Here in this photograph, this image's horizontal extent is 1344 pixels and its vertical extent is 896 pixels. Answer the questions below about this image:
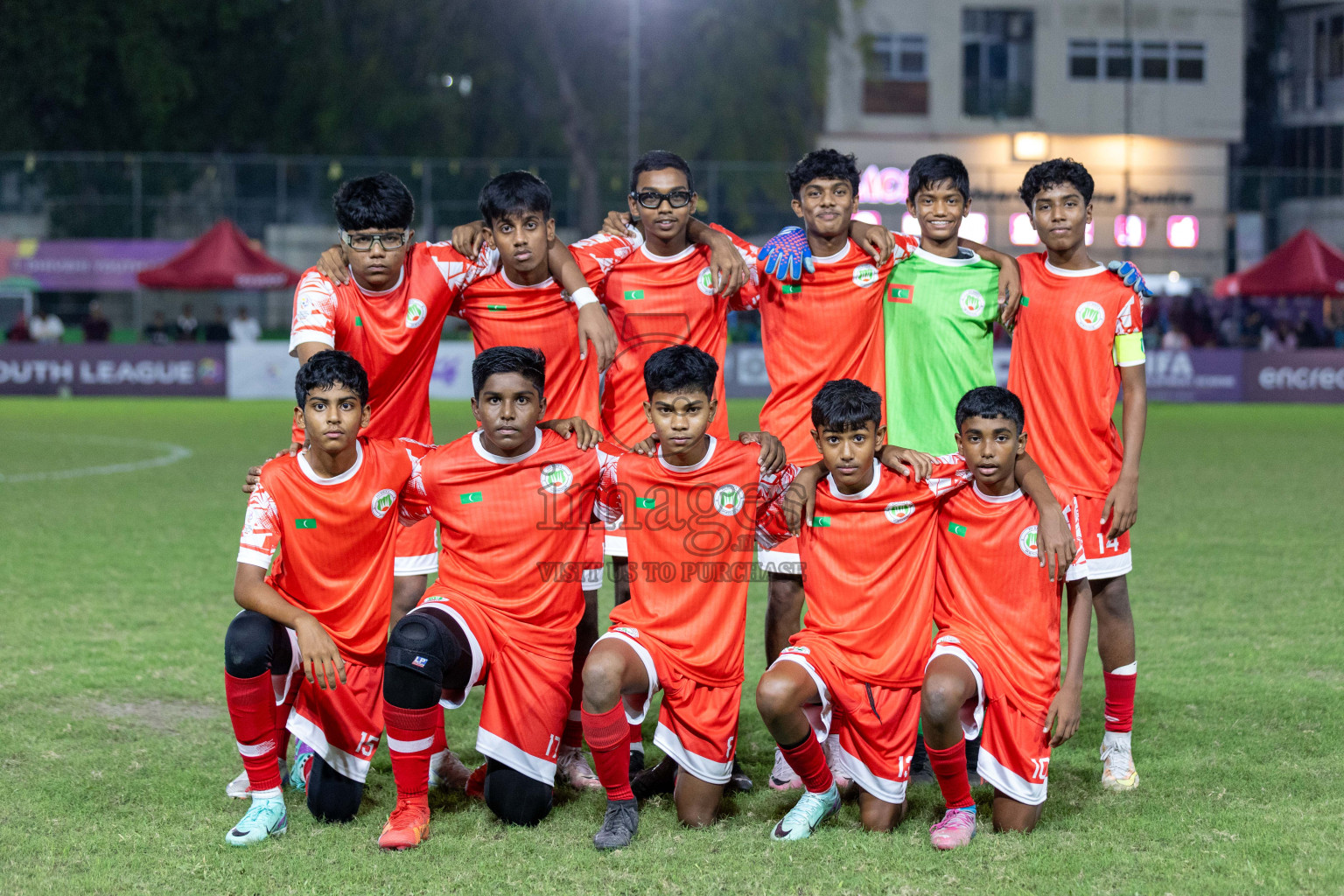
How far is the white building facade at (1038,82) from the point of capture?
33344mm

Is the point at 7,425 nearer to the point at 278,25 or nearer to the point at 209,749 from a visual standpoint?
the point at 209,749

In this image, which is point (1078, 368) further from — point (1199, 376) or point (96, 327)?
point (96, 327)

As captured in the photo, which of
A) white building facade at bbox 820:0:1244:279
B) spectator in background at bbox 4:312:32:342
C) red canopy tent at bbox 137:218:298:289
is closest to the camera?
red canopy tent at bbox 137:218:298:289

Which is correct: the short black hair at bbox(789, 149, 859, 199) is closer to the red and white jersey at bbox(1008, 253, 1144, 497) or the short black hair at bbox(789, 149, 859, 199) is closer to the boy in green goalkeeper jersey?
the boy in green goalkeeper jersey

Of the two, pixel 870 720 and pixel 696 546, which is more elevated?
pixel 696 546

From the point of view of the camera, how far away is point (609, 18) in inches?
1229

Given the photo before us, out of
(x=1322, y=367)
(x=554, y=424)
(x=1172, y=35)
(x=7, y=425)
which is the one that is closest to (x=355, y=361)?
(x=554, y=424)

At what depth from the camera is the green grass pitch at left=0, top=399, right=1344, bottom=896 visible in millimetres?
3484

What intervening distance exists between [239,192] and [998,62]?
19682mm

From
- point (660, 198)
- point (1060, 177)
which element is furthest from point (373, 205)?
point (1060, 177)

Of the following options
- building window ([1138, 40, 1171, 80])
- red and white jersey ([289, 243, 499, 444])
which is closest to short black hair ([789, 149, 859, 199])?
red and white jersey ([289, 243, 499, 444])

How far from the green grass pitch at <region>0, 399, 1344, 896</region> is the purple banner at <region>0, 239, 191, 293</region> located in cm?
1911

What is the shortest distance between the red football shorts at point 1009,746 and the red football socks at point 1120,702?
26.2 inches

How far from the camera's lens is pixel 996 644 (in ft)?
12.9
